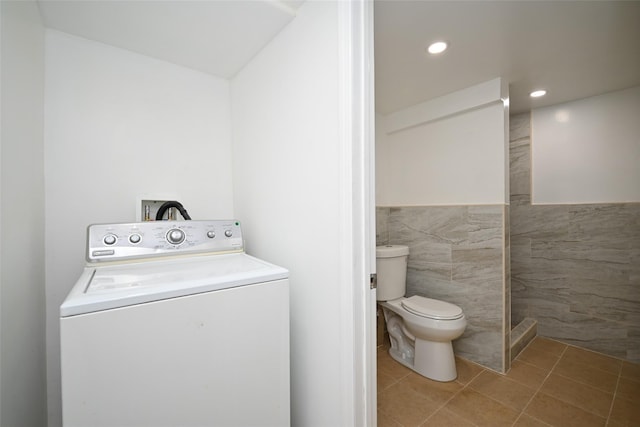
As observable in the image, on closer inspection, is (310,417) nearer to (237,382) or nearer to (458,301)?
(237,382)

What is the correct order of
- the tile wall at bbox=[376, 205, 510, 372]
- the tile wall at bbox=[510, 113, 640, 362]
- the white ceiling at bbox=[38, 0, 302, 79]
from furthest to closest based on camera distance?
the tile wall at bbox=[510, 113, 640, 362] < the tile wall at bbox=[376, 205, 510, 372] < the white ceiling at bbox=[38, 0, 302, 79]

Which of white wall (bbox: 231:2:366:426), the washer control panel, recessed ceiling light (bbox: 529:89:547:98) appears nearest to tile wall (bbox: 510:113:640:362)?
recessed ceiling light (bbox: 529:89:547:98)

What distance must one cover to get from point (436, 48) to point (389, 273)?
164 cm

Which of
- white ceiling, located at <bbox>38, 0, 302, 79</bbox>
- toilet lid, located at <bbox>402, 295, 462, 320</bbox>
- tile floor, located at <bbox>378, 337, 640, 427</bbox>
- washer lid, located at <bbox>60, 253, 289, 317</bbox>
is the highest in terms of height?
white ceiling, located at <bbox>38, 0, 302, 79</bbox>

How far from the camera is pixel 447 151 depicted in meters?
2.28

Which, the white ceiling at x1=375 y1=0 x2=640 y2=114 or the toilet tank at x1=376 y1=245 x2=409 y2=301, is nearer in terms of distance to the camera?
the white ceiling at x1=375 y1=0 x2=640 y2=114

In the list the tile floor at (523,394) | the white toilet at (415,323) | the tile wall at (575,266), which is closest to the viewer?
the tile floor at (523,394)

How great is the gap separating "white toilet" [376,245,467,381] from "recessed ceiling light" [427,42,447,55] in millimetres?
1449

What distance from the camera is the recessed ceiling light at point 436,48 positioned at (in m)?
1.53

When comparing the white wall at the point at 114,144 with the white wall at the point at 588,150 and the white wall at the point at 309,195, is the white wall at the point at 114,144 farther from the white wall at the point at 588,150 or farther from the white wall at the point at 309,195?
the white wall at the point at 588,150

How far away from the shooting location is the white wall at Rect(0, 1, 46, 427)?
2.34ft

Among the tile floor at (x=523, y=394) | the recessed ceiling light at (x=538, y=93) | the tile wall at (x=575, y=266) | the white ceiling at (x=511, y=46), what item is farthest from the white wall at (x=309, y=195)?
the tile wall at (x=575, y=266)

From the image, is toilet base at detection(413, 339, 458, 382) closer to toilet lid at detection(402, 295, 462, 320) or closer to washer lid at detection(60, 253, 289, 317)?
toilet lid at detection(402, 295, 462, 320)

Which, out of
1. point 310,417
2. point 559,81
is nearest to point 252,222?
A: point 310,417
